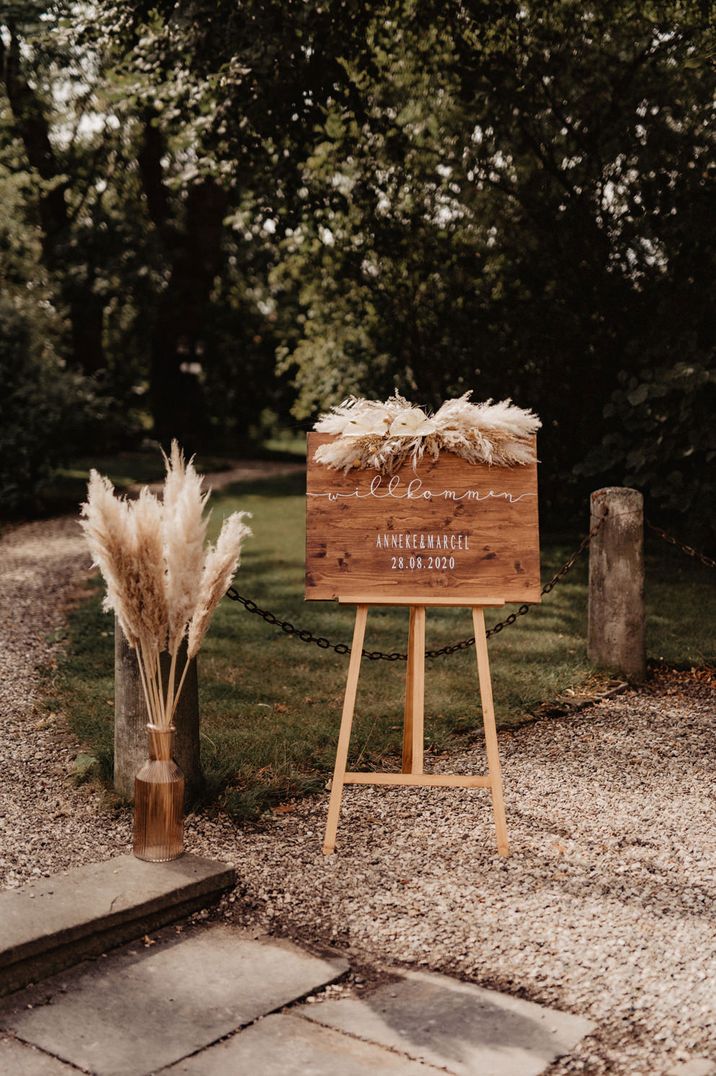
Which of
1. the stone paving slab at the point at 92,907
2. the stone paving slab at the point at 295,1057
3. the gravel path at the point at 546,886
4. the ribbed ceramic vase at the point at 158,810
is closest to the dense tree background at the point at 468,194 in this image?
the gravel path at the point at 546,886

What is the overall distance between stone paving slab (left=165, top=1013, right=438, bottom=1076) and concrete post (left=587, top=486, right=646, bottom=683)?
445cm

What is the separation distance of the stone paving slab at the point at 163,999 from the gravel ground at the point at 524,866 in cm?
20

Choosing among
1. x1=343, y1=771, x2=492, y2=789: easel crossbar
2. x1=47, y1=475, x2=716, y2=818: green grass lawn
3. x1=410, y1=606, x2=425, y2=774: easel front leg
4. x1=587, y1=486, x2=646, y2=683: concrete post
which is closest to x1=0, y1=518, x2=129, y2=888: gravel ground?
x1=47, y1=475, x2=716, y2=818: green grass lawn

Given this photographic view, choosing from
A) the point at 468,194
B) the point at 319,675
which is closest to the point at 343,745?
the point at 319,675

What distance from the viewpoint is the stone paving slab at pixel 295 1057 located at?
112 inches

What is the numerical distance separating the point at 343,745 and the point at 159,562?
1.12 meters

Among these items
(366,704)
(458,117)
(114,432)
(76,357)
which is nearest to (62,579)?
(366,704)

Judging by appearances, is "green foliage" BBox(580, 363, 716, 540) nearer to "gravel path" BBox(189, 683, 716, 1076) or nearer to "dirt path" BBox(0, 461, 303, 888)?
"gravel path" BBox(189, 683, 716, 1076)

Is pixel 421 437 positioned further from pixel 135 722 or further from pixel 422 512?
pixel 135 722

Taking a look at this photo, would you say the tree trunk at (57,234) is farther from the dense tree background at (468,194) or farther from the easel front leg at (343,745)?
the easel front leg at (343,745)

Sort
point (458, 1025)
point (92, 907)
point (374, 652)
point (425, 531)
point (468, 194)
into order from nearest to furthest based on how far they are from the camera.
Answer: point (458, 1025), point (92, 907), point (425, 531), point (374, 652), point (468, 194)

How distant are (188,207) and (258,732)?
17276mm

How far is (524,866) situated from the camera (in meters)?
4.24

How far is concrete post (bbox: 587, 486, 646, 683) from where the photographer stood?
6.97 metres
